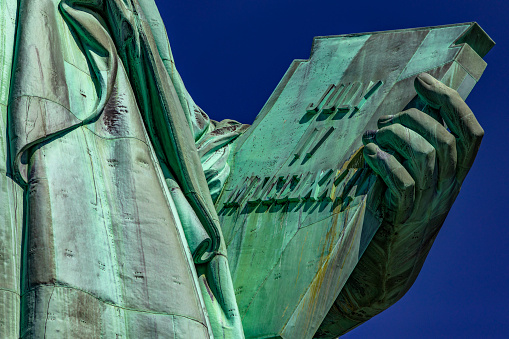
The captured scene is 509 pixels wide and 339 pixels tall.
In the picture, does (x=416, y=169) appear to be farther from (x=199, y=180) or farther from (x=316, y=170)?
(x=199, y=180)

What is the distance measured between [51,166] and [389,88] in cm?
371

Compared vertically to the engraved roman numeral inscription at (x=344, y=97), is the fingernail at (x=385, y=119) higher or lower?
lower

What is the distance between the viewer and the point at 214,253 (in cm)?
854

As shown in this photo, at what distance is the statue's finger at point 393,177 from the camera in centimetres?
971

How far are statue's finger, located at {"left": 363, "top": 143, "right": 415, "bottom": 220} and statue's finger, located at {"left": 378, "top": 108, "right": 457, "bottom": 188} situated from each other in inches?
11.4

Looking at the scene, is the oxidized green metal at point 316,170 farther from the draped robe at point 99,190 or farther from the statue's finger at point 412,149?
the draped robe at point 99,190

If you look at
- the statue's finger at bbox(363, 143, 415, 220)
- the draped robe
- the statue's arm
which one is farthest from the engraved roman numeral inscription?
the draped robe

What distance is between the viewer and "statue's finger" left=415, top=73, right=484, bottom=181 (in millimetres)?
9953

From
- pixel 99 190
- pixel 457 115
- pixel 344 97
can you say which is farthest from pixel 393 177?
pixel 99 190

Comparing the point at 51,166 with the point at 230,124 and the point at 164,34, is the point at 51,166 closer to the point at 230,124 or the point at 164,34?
the point at 164,34

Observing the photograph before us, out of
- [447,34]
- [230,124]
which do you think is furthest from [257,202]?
[447,34]

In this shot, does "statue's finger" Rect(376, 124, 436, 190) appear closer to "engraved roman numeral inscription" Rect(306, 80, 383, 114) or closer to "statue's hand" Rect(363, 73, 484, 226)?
"statue's hand" Rect(363, 73, 484, 226)

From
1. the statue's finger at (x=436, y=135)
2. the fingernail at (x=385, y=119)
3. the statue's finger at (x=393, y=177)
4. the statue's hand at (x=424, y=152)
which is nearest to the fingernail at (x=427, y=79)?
the statue's hand at (x=424, y=152)

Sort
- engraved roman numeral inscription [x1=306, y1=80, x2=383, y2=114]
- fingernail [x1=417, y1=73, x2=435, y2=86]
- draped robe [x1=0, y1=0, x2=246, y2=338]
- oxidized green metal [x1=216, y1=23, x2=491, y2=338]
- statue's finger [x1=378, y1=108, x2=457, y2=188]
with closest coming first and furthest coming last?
draped robe [x1=0, y1=0, x2=246, y2=338] < oxidized green metal [x1=216, y1=23, x2=491, y2=338] < statue's finger [x1=378, y1=108, x2=457, y2=188] < fingernail [x1=417, y1=73, x2=435, y2=86] < engraved roman numeral inscription [x1=306, y1=80, x2=383, y2=114]
